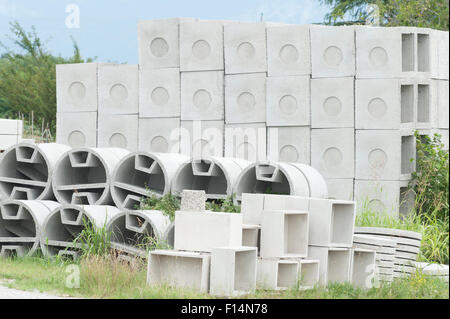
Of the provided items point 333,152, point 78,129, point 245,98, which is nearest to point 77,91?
point 78,129

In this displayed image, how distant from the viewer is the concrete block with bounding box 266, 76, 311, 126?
11789mm

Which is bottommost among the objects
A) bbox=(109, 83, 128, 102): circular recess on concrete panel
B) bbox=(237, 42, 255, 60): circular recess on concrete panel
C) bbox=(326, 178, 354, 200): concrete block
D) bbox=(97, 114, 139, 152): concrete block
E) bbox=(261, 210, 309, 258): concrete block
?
bbox=(261, 210, 309, 258): concrete block

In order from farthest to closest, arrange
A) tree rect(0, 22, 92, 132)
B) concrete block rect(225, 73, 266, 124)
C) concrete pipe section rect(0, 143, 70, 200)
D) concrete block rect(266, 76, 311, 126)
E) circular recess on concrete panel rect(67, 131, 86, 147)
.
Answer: tree rect(0, 22, 92, 132), circular recess on concrete panel rect(67, 131, 86, 147), concrete block rect(225, 73, 266, 124), concrete block rect(266, 76, 311, 126), concrete pipe section rect(0, 143, 70, 200)

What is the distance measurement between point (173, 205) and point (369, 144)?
11.7 ft

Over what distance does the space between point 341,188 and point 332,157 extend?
1.70 feet

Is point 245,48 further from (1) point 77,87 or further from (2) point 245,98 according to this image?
(1) point 77,87

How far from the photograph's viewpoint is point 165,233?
8.68 m

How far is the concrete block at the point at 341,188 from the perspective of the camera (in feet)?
37.5

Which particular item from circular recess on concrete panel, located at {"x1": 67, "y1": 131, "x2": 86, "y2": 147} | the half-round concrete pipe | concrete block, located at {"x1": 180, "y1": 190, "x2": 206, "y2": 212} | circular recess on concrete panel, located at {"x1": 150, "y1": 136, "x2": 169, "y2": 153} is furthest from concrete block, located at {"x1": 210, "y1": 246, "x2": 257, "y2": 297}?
circular recess on concrete panel, located at {"x1": 67, "y1": 131, "x2": 86, "y2": 147}

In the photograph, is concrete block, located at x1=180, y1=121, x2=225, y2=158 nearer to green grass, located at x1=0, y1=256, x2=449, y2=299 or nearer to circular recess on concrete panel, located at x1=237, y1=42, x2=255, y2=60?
circular recess on concrete panel, located at x1=237, y1=42, x2=255, y2=60

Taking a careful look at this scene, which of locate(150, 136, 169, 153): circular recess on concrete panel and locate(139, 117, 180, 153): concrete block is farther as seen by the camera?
locate(150, 136, 169, 153): circular recess on concrete panel

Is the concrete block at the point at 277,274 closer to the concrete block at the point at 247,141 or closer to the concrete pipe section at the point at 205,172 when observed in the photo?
the concrete pipe section at the point at 205,172

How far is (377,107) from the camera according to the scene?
1145cm

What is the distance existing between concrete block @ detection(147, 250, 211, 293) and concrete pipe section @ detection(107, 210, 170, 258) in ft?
2.83
